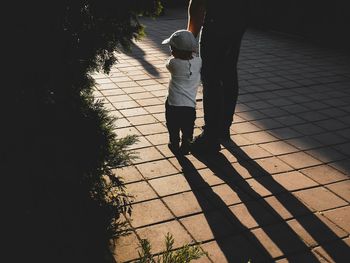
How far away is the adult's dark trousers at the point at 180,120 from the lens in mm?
3678

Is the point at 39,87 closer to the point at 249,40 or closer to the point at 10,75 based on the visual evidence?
the point at 10,75

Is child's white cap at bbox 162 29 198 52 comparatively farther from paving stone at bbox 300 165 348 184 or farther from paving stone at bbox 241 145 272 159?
paving stone at bbox 300 165 348 184

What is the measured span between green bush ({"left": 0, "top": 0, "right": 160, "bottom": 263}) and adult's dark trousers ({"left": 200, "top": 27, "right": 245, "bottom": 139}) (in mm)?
1602

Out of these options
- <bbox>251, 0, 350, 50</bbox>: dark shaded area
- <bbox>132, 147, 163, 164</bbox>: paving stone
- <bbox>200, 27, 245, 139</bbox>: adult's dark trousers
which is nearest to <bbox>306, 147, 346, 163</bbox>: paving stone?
<bbox>200, 27, 245, 139</bbox>: adult's dark trousers

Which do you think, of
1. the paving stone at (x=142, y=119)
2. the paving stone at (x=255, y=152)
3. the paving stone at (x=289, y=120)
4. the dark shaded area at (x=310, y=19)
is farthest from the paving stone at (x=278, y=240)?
the dark shaded area at (x=310, y=19)

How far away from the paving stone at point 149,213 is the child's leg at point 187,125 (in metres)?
0.88

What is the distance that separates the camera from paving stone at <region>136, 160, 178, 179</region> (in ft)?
11.4

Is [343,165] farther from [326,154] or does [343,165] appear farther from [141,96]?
[141,96]

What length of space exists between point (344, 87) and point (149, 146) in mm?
3880

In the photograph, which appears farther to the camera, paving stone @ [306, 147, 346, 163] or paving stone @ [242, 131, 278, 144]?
paving stone @ [242, 131, 278, 144]

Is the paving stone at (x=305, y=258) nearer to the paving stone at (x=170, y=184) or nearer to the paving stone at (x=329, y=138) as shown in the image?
the paving stone at (x=170, y=184)

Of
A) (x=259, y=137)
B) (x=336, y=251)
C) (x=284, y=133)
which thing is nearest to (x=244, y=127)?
(x=259, y=137)

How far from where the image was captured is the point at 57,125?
198cm

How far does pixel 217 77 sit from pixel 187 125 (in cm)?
58
